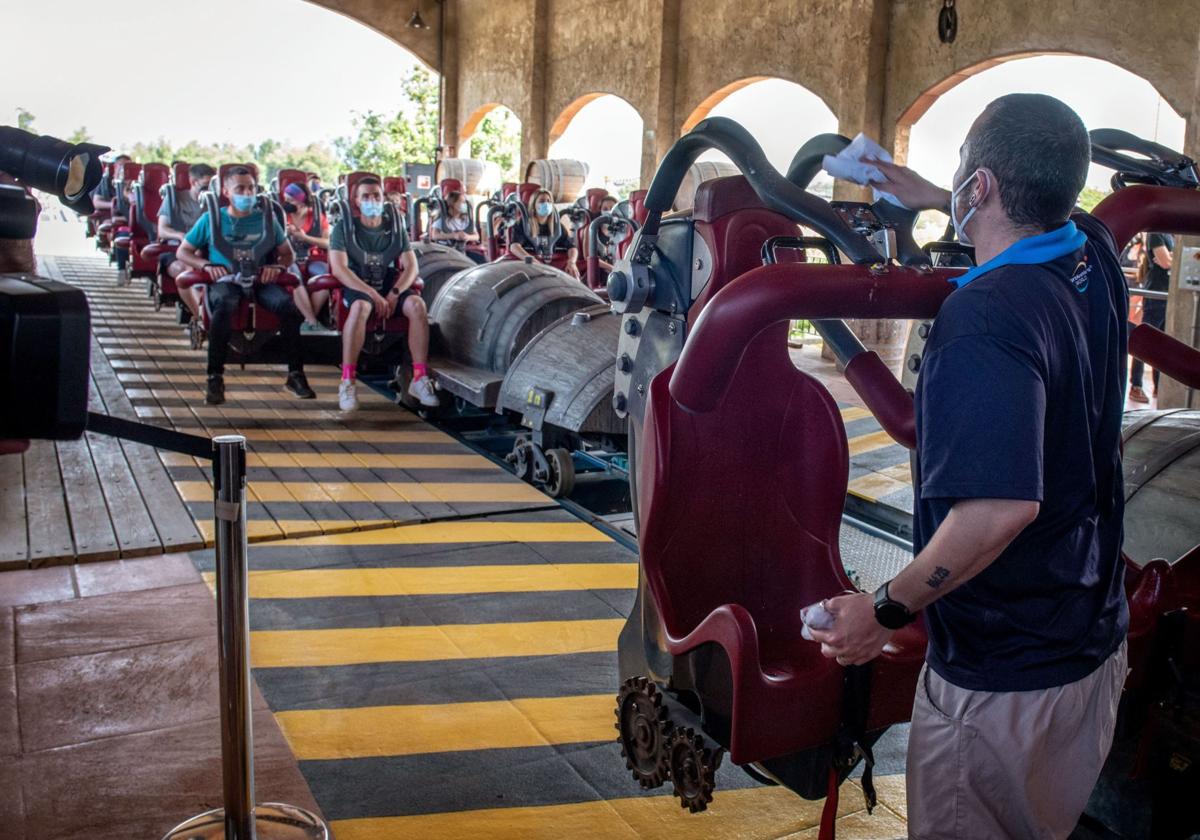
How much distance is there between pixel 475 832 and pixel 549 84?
52.7ft

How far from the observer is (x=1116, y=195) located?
215cm

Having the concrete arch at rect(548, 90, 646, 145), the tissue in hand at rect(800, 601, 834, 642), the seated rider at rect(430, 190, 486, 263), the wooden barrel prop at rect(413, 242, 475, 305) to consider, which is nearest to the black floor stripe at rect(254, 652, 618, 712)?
the tissue in hand at rect(800, 601, 834, 642)

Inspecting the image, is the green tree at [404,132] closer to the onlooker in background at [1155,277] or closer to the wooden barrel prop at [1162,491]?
the onlooker in background at [1155,277]

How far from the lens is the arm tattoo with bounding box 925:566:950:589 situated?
1.43 m

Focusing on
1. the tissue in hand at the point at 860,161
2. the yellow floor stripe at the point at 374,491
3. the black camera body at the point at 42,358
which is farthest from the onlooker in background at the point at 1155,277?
the black camera body at the point at 42,358

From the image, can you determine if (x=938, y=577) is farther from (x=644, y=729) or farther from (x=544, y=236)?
(x=544, y=236)

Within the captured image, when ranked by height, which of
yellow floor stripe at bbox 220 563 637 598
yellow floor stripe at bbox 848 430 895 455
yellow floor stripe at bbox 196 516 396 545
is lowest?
yellow floor stripe at bbox 220 563 637 598

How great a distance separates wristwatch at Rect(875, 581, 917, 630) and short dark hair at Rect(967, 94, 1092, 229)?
53 centimetres

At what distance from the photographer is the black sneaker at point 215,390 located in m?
6.94

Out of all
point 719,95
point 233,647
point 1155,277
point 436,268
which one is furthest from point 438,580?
point 719,95

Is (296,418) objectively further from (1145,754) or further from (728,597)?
(1145,754)

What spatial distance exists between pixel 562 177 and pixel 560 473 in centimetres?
1112

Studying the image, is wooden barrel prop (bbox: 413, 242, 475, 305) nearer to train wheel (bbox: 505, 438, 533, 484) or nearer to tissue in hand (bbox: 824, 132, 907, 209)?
train wheel (bbox: 505, 438, 533, 484)

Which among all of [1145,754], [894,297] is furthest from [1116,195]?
[1145,754]
